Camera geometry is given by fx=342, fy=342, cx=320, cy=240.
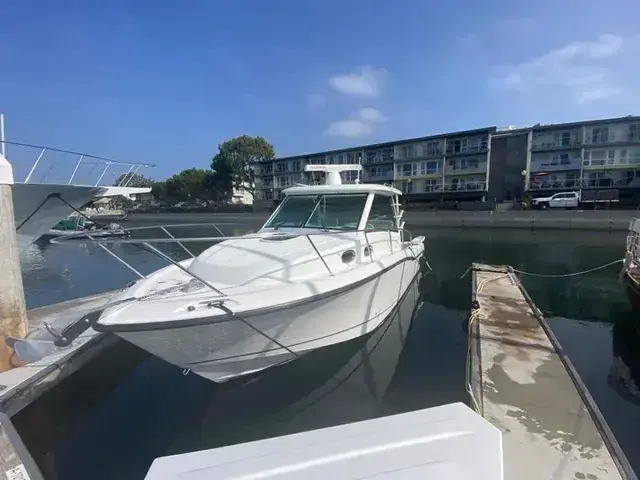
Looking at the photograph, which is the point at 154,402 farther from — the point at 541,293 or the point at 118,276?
the point at 118,276

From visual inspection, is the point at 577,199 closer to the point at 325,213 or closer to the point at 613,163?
the point at 613,163

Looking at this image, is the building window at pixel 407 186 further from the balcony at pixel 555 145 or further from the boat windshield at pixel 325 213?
the boat windshield at pixel 325 213

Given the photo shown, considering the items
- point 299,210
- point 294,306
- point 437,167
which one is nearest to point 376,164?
point 437,167

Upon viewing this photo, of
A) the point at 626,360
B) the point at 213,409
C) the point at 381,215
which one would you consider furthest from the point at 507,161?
the point at 213,409

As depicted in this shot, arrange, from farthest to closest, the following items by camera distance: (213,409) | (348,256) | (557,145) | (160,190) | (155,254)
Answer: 1. (160,190)
2. (557,145)
3. (348,256)
4. (155,254)
5. (213,409)

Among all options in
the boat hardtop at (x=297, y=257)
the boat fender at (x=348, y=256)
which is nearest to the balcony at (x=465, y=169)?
the boat hardtop at (x=297, y=257)

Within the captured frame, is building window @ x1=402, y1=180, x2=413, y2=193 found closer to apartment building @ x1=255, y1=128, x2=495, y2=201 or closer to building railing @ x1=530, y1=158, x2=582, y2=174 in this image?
apartment building @ x1=255, y1=128, x2=495, y2=201

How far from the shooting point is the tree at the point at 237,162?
56281 millimetres

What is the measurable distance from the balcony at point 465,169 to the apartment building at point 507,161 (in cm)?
10

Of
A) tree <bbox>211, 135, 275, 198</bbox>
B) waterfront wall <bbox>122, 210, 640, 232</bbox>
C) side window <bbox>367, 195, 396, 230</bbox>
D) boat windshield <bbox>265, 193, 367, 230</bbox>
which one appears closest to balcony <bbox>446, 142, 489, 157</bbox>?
waterfront wall <bbox>122, 210, 640, 232</bbox>

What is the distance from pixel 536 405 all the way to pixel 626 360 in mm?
3369

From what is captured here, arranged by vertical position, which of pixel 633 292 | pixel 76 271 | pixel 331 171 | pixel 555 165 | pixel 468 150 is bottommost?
pixel 76 271

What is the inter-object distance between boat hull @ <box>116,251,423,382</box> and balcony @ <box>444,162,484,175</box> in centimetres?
3710

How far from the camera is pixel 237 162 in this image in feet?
184
